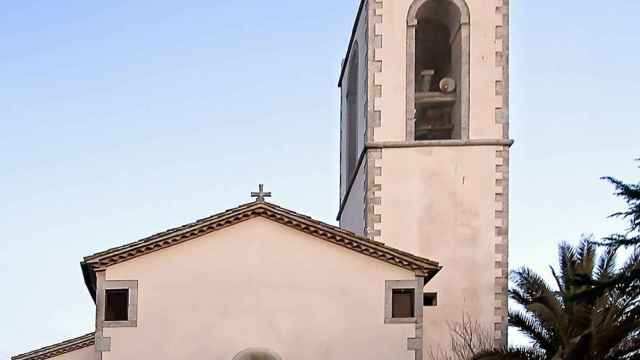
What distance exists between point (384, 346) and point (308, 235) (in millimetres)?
2830

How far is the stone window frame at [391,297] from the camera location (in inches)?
1051

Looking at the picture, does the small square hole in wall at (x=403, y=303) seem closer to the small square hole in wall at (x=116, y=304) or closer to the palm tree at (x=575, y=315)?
the palm tree at (x=575, y=315)

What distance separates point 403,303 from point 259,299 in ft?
9.97

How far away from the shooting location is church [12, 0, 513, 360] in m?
26.7

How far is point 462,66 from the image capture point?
3064 centimetres

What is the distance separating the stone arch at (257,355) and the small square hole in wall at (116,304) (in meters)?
2.56

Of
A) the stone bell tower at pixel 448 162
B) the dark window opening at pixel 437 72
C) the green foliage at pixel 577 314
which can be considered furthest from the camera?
the dark window opening at pixel 437 72

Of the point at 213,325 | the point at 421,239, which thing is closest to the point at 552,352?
the point at 421,239

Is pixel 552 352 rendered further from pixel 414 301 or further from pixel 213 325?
pixel 213 325

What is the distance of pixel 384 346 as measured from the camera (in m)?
26.6

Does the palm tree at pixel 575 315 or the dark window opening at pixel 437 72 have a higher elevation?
the dark window opening at pixel 437 72

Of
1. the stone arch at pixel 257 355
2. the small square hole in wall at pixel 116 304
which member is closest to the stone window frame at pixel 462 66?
the stone arch at pixel 257 355

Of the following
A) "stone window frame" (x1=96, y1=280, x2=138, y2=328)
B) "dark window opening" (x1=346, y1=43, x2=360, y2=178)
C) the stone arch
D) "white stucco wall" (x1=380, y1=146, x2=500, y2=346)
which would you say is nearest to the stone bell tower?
"white stucco wall" (x1=380, y1=146, x2=500, y2=346)

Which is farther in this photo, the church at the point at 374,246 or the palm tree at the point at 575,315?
the church at the point at 374,246
